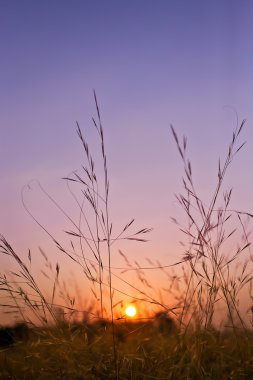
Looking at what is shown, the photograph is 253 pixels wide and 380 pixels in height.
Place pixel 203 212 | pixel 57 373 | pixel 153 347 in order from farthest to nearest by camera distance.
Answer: pixel 153 347
pixel 203 212
pixel 57 373

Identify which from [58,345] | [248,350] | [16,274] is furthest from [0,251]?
[248,350]

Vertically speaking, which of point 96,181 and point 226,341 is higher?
point 96,181

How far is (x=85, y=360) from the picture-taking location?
8.32 feet

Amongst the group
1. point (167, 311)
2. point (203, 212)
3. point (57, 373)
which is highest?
point (203, 212)

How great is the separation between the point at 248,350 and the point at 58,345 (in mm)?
1003

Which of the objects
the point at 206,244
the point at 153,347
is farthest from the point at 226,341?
the point at 206,244

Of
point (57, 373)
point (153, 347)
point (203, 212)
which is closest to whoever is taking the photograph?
point (57, 373)

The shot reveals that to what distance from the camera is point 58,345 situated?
2643 millimetres

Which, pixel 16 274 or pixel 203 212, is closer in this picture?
pixel 16 274

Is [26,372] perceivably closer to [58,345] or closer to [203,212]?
[58,345]

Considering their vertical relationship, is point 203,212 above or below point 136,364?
above

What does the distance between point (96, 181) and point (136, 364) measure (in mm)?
952

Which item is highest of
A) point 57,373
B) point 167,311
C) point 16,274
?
point 16,274

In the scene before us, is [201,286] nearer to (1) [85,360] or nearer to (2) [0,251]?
(1) [85,360]
